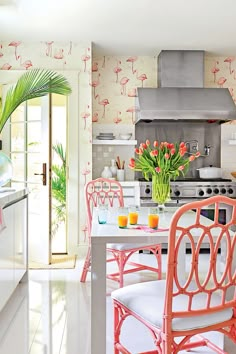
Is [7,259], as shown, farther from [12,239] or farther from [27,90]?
[27,90]

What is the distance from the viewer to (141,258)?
520 centimetres

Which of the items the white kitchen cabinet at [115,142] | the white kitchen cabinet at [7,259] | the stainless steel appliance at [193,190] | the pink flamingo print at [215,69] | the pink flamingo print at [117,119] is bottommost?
the white kitchen cabinet at [7,259]

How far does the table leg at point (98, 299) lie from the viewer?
2.24 metres

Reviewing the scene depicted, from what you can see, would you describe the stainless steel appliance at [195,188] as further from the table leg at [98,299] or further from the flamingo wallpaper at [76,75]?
the table leg at [98,299]

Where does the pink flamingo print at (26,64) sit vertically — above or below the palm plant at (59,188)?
above

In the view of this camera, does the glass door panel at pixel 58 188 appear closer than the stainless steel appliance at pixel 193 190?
No

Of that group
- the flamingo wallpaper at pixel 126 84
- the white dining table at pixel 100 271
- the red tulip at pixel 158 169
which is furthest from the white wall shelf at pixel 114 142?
the white dining table at pixel 100 271

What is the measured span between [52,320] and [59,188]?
3.32 metres

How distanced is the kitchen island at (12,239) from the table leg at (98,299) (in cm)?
91

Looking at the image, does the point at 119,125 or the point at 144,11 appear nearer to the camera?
the point at 144,11

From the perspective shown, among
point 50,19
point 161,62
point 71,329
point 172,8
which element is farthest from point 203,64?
point 71,329

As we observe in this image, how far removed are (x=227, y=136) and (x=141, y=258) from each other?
7.04 feet

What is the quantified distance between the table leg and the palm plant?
4.07m

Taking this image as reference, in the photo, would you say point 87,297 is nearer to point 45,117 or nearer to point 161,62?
point 45,117
